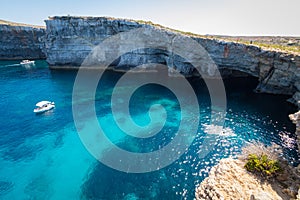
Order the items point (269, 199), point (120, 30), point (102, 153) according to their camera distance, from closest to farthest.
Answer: point (269, 199) < point (102, 153) < point (120, 30)

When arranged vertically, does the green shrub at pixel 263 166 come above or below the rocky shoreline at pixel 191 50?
below

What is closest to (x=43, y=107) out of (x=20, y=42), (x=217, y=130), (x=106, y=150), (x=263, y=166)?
(x=106, y=150)

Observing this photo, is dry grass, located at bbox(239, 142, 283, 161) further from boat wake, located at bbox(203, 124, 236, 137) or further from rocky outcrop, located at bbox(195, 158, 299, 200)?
rocky outcrop, located at bbox(195, 158, 299, 200)

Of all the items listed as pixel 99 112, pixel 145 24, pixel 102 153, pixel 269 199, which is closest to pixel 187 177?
pixel 269 199

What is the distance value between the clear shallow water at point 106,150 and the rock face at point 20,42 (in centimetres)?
5044

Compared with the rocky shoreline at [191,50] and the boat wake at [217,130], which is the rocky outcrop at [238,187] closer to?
the rocky shoreline at [191,50]

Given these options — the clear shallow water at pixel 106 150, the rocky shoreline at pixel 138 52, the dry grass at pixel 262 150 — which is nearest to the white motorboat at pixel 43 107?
the clear shallow water at pixel 106 150

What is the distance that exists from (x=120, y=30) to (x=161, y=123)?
37.5 metres

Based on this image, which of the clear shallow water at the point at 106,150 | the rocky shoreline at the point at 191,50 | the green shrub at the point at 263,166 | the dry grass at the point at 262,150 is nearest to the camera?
the rocky shoreline at the point at 191,50

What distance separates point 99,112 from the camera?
3253 cm

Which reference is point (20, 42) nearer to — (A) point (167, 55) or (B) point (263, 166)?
(A) point (167, 55)

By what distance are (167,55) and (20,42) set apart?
7152 centimetres

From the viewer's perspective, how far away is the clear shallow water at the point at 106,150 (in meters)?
17.1

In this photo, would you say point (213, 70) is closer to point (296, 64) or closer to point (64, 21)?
point (296, 64)
